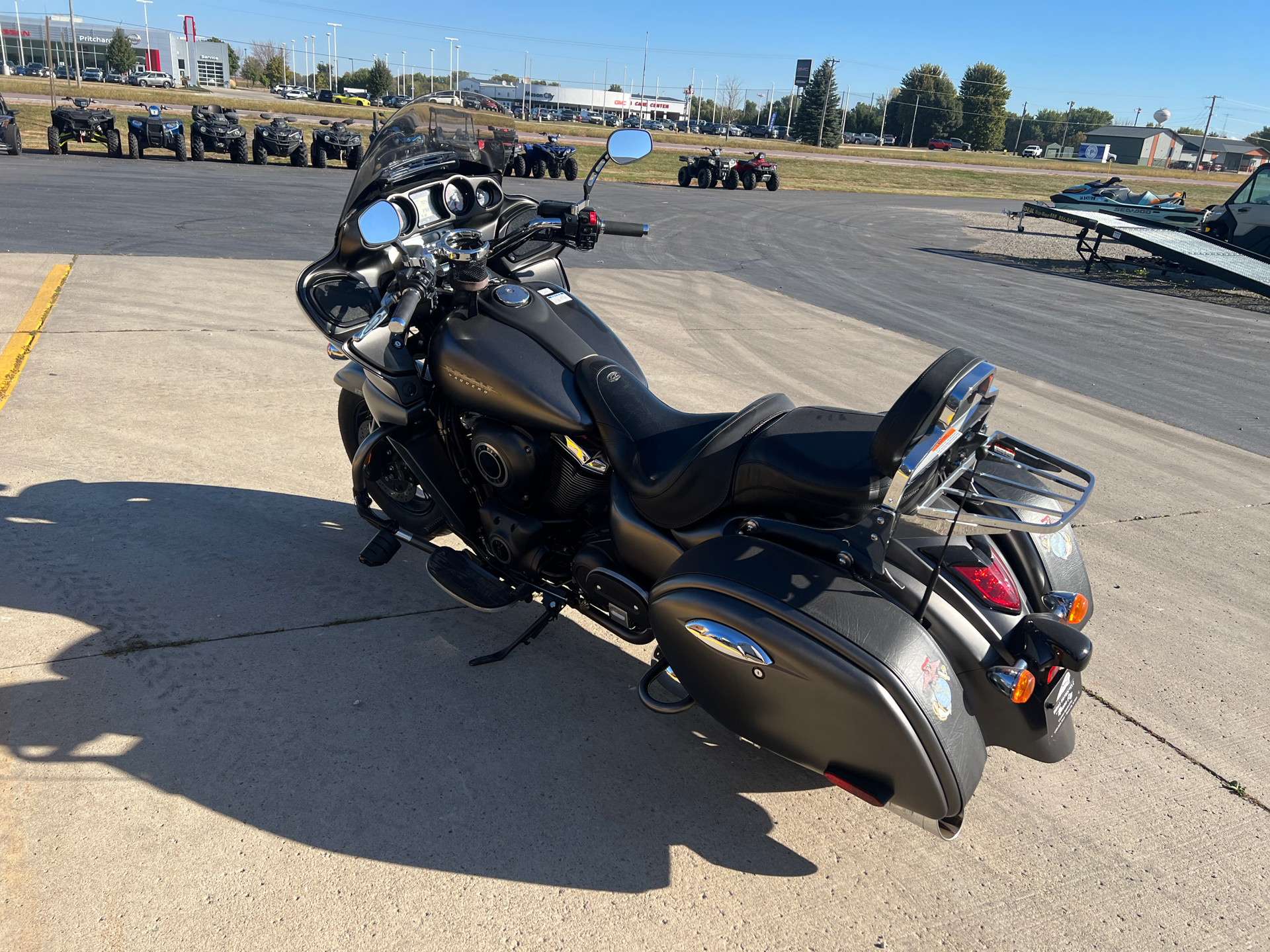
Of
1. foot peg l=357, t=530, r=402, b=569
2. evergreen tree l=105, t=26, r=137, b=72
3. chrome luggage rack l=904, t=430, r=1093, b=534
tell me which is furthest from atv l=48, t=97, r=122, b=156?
evergreen tree l=105, t=26, r=137, b=72

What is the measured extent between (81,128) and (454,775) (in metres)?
25.1

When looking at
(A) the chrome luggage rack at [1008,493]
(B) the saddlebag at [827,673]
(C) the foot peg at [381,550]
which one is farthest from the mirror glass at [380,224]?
(A) the chrome luggage rack at [1008,493]

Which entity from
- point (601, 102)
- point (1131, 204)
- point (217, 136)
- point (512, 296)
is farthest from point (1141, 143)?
point (512, 296)

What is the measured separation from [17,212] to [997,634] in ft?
47.6

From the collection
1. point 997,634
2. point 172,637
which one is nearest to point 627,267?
point 172,637

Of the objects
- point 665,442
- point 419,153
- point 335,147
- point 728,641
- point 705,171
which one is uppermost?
point 705,171

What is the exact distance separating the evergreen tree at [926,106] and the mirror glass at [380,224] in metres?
106

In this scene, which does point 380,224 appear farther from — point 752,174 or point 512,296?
point 752,174

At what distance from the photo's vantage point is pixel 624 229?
3.65 m

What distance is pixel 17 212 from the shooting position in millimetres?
12336

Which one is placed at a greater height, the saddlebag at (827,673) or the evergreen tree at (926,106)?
the evergreen tree at (926,106)

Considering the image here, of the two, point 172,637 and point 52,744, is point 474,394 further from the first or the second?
point 52,744

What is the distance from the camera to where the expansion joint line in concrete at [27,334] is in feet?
19.0

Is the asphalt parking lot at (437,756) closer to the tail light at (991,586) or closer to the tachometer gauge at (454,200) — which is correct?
the tail light at (991,586)
